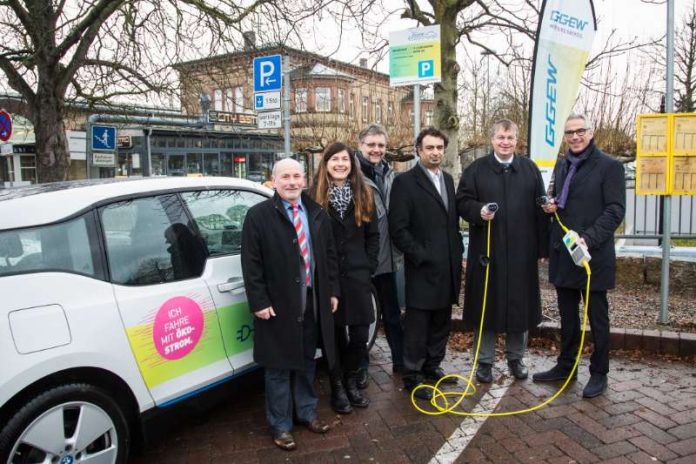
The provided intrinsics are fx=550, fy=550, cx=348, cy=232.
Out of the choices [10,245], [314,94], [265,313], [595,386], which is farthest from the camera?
[314,94]

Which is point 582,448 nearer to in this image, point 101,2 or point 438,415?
point 438,415

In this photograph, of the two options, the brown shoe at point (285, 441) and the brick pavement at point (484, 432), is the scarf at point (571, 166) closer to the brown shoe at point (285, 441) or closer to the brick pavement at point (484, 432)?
the brick pavement at point (484, 432)

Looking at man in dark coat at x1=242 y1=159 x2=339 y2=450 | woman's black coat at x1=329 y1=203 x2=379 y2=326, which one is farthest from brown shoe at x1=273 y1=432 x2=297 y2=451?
woman's black coat at x1=329 y1=203 x2=379 y2=326

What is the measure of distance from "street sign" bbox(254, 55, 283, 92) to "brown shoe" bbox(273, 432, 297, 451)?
5678 millimetres

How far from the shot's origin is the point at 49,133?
934cm

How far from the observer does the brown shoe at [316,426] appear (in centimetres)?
A: 350

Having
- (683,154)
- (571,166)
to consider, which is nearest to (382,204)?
(571,166)

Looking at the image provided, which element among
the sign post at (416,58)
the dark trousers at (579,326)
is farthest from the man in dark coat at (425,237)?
the sign post at (416,58)

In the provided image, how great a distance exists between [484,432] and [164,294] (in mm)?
2139

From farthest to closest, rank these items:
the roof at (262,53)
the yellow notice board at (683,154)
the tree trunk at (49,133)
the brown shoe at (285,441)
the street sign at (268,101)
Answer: the roof at (262,53) < the tree trunk at (49,133) < the street sign at (268,101) < the yellow notice board at (683,154) < the brown shoe at (285,441)

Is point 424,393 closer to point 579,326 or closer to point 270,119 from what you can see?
point 579,326

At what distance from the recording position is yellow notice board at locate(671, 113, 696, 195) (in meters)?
4.81

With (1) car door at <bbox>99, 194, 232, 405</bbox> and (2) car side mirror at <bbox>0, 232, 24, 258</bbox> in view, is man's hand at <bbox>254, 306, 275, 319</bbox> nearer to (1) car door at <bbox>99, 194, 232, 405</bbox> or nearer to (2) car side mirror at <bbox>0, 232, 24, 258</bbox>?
(1) car door at <bbox>99, 194, 232, 405</bbox>

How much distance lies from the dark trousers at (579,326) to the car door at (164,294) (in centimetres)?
252
